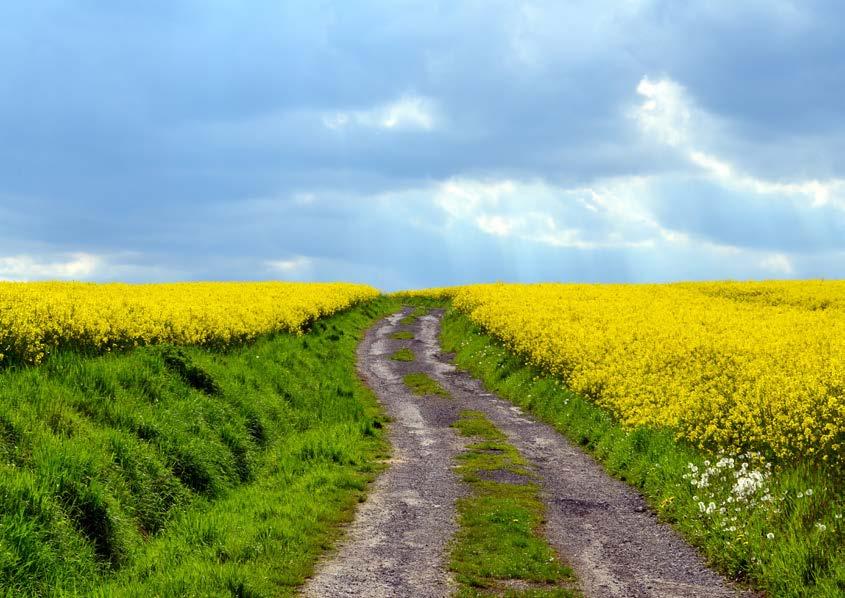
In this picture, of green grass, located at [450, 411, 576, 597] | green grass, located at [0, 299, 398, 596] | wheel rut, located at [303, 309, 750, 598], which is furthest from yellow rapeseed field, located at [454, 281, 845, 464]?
green grass, located at [0, 299, 398, 596]

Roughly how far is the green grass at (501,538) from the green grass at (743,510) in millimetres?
2763

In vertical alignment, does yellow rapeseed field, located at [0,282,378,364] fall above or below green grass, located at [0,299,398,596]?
above

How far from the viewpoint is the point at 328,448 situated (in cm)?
1805

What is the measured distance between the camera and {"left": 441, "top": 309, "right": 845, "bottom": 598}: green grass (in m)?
10.4

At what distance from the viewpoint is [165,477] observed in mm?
13969

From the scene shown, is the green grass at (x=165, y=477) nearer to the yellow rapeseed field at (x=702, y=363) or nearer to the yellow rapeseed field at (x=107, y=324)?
the yellow rapeseed field at (x=107, y=324)

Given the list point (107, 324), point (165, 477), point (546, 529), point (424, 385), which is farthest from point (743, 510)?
point (424, 385)

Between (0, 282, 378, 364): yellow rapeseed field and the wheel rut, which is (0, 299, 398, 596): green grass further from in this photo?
(0, 282, 378, 364): yellow rapeseed field

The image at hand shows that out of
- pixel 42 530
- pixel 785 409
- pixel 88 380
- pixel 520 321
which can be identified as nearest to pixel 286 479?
pixel 88 380

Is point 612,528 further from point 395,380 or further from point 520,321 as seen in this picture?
point 520,321

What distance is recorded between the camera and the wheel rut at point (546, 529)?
419 inches

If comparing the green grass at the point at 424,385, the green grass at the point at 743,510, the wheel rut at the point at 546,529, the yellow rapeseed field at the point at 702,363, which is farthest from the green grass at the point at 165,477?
the yellow rapeseed field at the point at 702,363

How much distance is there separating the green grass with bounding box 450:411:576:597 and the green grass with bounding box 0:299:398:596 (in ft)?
8.29

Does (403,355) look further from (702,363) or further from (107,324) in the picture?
(107,324)
